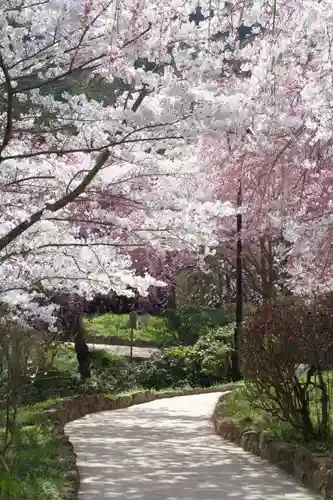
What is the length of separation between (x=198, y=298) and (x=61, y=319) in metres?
13.5

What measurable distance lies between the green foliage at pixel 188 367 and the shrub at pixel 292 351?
8287 mm

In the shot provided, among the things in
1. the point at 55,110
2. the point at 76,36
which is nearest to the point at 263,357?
the point at 55,110

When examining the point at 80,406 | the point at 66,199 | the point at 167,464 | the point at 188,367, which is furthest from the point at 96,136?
the point at 188,367

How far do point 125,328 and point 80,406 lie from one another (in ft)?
37.1

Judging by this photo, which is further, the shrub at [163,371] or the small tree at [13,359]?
the shrub at [163,371]

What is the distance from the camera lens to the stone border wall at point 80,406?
6.53 meters

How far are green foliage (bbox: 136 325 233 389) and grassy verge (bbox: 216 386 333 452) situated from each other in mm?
4914

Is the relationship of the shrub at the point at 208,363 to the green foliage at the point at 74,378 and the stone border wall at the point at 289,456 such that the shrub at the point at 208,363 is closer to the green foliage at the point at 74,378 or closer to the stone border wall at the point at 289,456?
the green foliage at the point at 74,378

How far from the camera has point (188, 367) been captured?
15773mm

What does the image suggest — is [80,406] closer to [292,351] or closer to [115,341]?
[292,351]

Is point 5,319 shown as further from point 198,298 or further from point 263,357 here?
point 198,298

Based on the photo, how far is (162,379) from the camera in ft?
50.4

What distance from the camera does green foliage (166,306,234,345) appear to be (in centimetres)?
1975

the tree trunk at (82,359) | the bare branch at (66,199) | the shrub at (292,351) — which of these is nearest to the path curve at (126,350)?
the tree trunk at (82,359)
